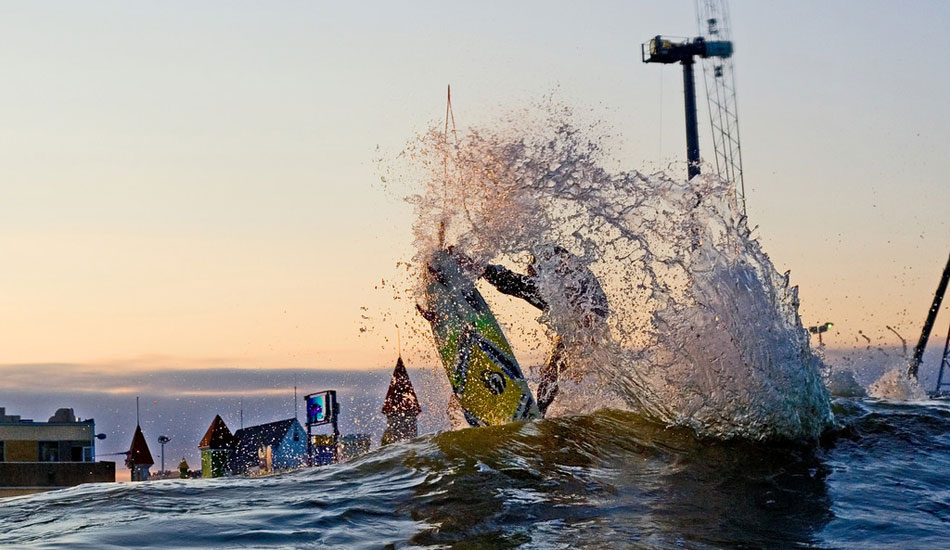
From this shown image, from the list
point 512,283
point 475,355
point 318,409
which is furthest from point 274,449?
point 512,283

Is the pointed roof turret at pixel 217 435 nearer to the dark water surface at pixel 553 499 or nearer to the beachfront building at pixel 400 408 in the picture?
the beachfront building at pixel 400 408

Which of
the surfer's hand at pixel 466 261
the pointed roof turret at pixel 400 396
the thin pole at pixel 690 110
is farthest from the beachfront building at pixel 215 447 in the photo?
the surfer's hand at pixel 466 261

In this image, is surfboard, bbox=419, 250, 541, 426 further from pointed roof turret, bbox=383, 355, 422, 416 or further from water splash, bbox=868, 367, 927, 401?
pointed roof turret, bbox=383, 355, 422, 416

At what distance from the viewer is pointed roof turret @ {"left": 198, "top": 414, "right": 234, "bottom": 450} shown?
5272 centimetres

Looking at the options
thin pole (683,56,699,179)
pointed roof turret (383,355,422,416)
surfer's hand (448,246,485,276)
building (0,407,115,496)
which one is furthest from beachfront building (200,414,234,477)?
surfer's hand (448,246,485,276)

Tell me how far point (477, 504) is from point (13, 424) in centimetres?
5226

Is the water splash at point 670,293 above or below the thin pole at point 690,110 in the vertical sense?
below

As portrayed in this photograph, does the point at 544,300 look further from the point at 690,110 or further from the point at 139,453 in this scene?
the point at 139,453

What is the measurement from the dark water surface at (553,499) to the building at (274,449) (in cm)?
5972

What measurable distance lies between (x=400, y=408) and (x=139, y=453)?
93.5 feet

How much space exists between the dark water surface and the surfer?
7.37 ft

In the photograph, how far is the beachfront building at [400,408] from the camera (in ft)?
97.5

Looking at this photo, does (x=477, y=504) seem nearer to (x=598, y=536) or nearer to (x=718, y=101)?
(x=598, y=536)

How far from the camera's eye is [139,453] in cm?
5472
